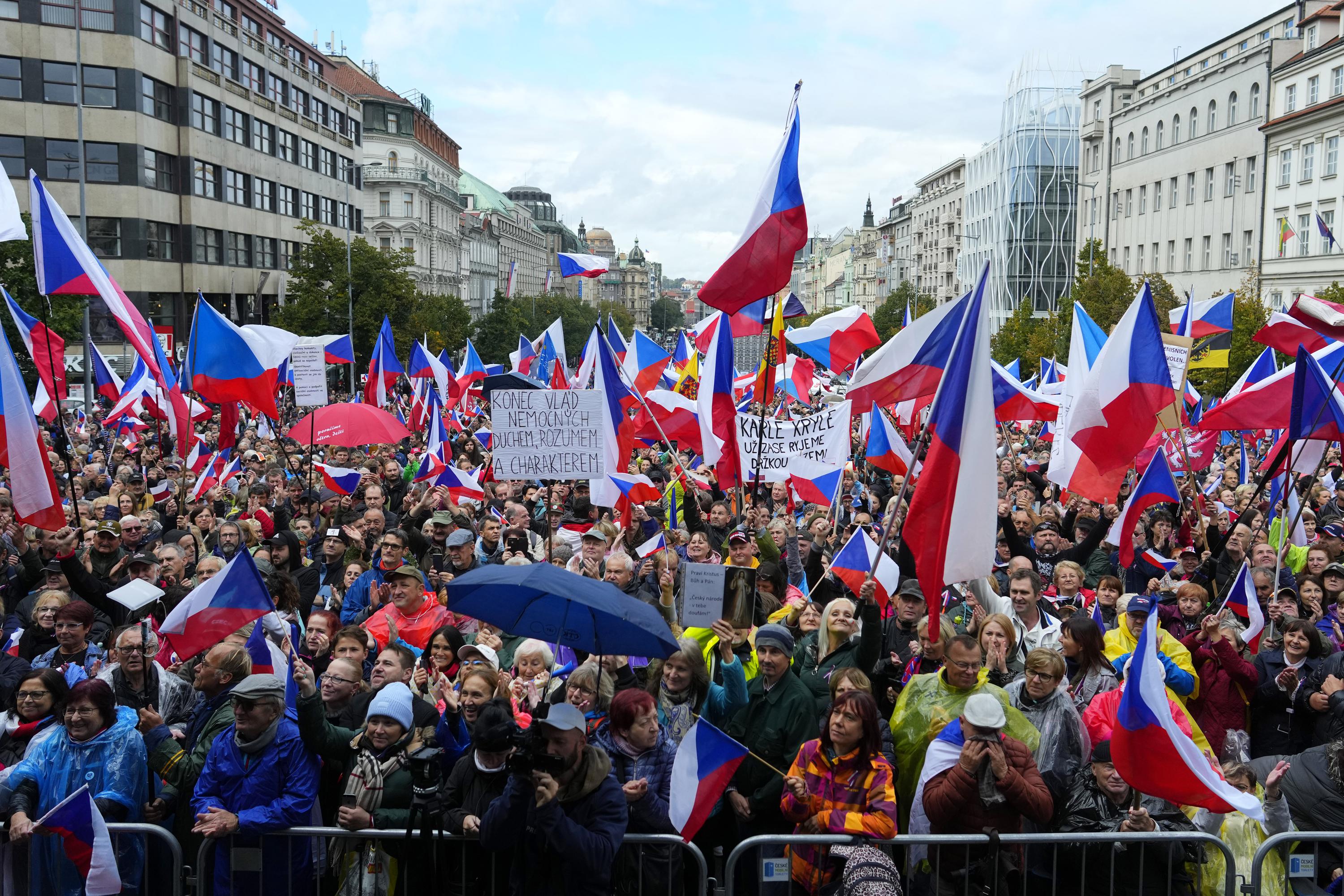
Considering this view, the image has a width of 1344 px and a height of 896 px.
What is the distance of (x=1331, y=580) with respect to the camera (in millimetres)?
8070

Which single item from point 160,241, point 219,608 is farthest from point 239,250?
point 219,608

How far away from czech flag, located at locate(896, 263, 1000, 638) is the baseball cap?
186 cm

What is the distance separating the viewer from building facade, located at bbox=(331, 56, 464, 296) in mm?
82188

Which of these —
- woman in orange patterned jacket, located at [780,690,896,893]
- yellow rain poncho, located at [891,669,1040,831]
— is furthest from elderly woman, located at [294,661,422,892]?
yellow rain poncho, located at [891,669,1040,831]

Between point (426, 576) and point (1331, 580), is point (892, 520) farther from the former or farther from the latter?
point (426, 576)

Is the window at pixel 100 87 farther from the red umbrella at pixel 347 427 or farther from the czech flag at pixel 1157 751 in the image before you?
the czech flag at pixel 1157 751

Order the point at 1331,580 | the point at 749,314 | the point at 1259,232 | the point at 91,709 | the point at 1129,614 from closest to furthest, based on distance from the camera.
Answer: the point at 91,709 → the point at 1129,614 → the point at 1331,580 → the point at 749,314 → the point at 1259,232

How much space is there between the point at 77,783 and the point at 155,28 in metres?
43.6

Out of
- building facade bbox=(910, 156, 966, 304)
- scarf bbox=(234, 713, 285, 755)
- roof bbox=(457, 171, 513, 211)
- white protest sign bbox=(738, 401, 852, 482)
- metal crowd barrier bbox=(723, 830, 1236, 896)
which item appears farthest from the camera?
roof bbox=(457, 171, 513, 211)

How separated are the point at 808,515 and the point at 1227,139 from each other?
157 feet

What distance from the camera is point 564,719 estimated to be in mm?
4363

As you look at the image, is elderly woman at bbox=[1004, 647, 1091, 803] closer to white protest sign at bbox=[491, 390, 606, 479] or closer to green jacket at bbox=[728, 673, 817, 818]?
green jacket at bbox=[728, 673, 817, 818]

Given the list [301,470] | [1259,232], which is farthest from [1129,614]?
[1259,232]

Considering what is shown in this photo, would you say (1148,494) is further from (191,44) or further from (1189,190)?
(1189,190)
